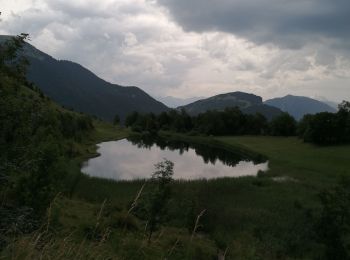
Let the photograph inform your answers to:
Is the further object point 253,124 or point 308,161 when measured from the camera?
point 253,124

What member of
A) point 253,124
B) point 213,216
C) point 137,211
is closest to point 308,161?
point 213,216

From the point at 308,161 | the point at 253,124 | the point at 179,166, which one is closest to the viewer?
the point at 179,166

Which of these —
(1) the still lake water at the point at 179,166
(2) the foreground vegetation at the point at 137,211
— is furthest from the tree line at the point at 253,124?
(2) the foreground vegetation at the point at 137,211

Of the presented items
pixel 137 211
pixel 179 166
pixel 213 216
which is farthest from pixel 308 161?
pixel 137 211

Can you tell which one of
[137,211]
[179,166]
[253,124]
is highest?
[253,124]

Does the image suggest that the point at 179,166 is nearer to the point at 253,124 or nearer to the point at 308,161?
the point at 308,161

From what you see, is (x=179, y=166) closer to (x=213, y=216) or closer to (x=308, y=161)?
(x=308, y=161)

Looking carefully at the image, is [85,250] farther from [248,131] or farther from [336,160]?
[248,131]

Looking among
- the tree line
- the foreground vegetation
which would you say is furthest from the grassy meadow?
the tree line

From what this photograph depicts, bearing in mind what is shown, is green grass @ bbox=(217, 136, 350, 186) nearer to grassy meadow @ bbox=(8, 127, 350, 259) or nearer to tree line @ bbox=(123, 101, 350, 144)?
grassy meadow @ bbox=(8, 127, 350, 259)

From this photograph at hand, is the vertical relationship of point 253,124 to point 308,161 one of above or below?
above

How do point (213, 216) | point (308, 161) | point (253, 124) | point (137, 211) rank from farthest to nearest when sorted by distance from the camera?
point (253, 124)
point (308, 161)
point (213, 216)
point (137, 211)

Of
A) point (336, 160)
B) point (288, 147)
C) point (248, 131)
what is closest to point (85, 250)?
point (336, 160)

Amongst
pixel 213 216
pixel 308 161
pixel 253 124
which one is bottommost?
pixel 213 216
